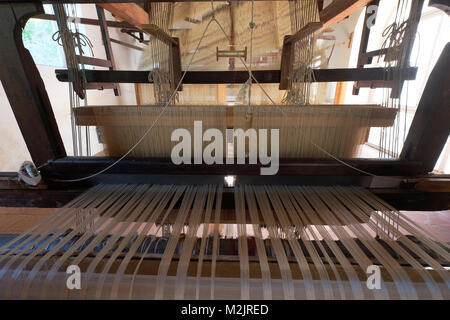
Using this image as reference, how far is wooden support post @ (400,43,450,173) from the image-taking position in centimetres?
75

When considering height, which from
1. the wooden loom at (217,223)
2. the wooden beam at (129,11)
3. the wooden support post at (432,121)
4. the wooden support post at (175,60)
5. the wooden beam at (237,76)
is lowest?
the wooden loom at (217,223)

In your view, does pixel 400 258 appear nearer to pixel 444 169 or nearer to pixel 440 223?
pixel 440 223

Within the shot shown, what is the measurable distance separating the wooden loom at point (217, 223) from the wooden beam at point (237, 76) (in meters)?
0.39

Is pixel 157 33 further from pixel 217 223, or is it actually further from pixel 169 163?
pixel 217 223

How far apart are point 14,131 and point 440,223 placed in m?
4.91

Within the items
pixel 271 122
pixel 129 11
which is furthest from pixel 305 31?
pixel 129 11

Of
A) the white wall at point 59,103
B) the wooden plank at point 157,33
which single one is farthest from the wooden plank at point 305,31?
the white wall at point 59,103

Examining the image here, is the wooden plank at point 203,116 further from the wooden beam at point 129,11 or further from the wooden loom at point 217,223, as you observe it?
the wooden beam at point 129,11

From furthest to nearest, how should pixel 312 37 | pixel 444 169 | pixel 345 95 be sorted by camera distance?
pixel 345 95, pixel 444 169, pixel 312 37

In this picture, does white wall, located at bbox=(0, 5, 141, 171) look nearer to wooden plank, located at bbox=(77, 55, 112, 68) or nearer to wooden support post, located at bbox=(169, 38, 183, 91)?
wooden plank, located at bbox=(77, 55, 112, 68)

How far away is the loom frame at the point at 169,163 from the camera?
30.7 inches
